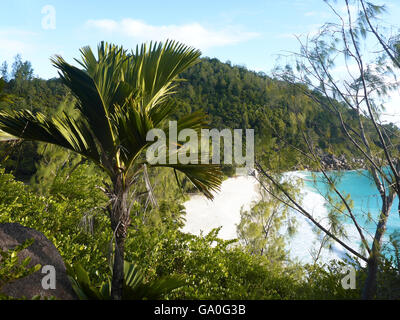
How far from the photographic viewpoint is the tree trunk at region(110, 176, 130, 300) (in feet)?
8.02

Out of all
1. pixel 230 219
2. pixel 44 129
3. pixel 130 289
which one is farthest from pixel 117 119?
pixel 230 219

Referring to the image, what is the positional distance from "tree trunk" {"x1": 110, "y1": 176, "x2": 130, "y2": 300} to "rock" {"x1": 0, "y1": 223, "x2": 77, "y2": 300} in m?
0.56

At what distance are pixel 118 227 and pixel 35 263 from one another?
103 cm

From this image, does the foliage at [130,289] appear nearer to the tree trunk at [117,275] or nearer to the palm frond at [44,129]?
the tree trunk at [117,275]

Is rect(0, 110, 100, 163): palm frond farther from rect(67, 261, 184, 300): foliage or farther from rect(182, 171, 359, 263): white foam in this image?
rect(182, 171, 359, 263): white foam

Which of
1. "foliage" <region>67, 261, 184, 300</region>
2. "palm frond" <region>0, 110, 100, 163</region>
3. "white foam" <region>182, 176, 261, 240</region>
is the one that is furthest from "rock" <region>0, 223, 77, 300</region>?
"white foam" <region>182, 176, 261, 240</region>

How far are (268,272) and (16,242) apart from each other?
3.28m

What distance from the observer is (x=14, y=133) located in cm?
228

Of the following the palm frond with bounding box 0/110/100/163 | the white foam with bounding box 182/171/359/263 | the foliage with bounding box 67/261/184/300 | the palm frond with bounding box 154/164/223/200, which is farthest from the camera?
the white foam with bounding box 182/171/359/263

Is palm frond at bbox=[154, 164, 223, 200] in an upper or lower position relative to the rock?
upper

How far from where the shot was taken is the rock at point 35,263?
2508 mm

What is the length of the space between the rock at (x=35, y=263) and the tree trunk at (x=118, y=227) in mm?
563

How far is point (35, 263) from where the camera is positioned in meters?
2.78
